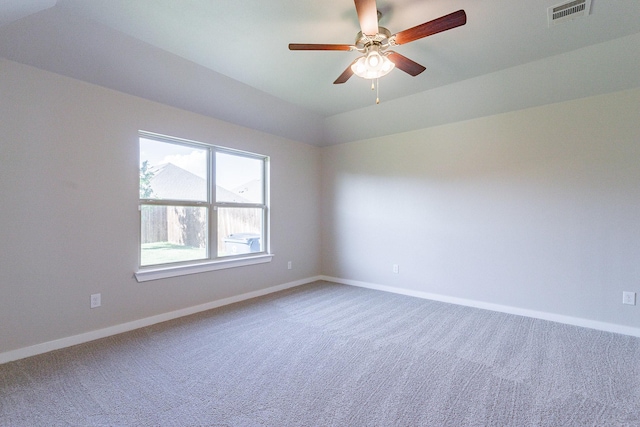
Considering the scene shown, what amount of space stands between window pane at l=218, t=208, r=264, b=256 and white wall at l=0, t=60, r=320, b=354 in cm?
64

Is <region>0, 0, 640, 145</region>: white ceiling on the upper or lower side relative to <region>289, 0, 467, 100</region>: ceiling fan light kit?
upper

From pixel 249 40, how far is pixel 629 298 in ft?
14.4

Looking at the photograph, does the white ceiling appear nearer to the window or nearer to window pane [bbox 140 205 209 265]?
the window

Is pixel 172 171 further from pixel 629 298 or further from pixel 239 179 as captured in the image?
pixel 629 298

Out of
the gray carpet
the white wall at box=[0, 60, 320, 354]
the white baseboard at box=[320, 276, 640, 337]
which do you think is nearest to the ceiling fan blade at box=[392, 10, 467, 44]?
the gray carpet

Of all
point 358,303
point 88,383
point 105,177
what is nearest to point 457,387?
point 358,303

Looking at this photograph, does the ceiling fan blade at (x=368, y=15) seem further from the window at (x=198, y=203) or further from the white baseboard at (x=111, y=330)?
the white baseboard at (x=111, y=330)

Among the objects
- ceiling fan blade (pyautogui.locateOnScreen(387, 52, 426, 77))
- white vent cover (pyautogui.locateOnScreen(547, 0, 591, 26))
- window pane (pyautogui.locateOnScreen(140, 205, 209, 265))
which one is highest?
white vent cover (pyautogui.locateOnScreen(547, 0, 591, 26))

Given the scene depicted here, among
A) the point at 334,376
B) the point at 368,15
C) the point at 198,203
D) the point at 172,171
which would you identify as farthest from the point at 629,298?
the point at 172,171

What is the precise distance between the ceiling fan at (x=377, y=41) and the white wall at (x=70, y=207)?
2084mm

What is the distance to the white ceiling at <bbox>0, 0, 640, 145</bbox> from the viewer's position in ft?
7.07

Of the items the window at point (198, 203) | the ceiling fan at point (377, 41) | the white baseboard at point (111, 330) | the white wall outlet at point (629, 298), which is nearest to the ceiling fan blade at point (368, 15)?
the ceiling fan at point (377, 41)

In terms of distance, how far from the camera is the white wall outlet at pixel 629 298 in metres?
2.92

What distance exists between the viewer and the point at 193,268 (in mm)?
3525
